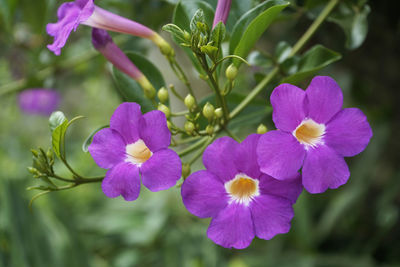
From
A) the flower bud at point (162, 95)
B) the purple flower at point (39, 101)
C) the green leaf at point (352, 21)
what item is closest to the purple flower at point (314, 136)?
the flower bud at point (162, 95)

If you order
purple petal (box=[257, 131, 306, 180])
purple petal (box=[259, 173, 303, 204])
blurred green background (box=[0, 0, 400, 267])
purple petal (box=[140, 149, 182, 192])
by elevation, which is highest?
purple petal (box=[140, 149, 182, 192])

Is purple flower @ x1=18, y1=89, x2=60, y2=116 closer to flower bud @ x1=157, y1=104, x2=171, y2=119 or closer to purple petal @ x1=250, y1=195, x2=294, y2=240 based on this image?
flower bud @ x1=157, y1=104, x2=171, y2=119

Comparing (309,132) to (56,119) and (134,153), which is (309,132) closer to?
(134,153)


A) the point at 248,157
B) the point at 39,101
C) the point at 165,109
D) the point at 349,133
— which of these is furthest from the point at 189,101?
the point at 39,101

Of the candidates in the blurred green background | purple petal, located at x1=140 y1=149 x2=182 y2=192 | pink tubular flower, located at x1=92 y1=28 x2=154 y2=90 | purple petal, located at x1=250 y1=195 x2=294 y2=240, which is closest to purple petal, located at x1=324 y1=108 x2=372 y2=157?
purple petal, located at x1=250 y1=195 x2=294 y2=240

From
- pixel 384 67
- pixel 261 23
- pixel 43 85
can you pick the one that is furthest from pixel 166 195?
pixel 261 23

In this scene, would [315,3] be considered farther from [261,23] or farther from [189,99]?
[189,99]

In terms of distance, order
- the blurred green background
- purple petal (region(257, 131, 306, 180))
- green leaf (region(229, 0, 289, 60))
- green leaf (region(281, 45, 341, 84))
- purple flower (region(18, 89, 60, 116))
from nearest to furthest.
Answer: purple petal (region(257, 131, 306, 180)) → green leaf (region(229, 0, 289, 60)) → green leaf (region(281, 45, 341, 84)) → the blurred green background → purple flower (region(18, 89, 60, 116))
